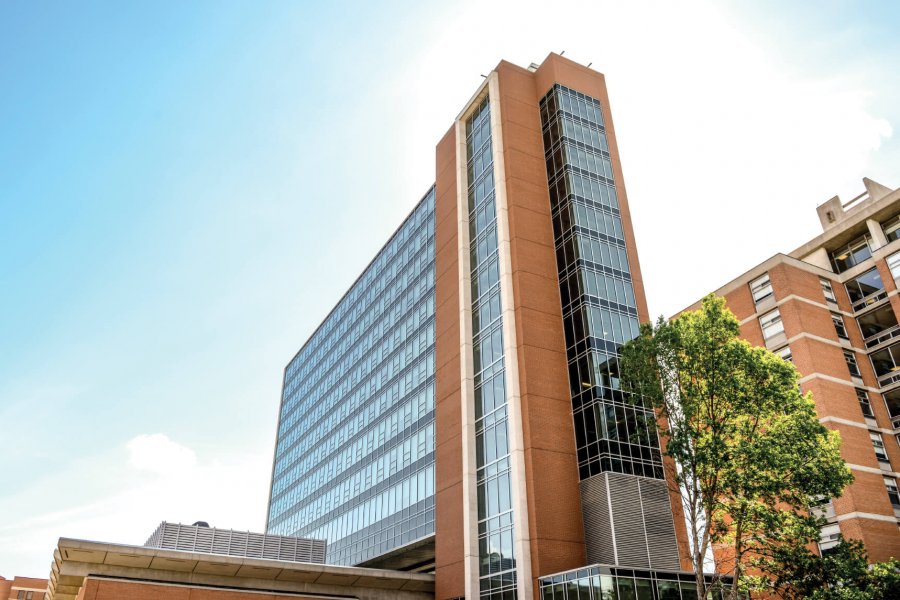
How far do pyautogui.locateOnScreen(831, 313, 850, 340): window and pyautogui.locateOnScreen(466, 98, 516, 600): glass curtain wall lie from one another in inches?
997

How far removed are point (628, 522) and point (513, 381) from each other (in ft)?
30.2

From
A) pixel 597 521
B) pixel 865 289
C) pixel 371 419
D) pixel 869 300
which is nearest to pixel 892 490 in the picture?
pixel 869 300

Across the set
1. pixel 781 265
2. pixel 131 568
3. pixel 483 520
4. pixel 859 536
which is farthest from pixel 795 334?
pixel 131 568

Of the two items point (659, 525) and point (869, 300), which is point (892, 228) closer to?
point (869, 300)

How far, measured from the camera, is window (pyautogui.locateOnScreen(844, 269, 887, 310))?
48.6m

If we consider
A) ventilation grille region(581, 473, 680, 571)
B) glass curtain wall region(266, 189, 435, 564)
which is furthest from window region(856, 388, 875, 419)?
glass curtain wall region(266, 189, 435, 564)

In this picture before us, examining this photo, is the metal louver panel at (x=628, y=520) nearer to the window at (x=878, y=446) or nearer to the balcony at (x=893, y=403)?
the window at (x=878, y=446)

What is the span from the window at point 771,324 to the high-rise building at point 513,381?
39.6ft

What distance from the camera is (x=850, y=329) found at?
159 feet

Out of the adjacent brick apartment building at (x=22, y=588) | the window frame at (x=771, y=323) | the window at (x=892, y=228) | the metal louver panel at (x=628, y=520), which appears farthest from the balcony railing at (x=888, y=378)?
the adjacent brick apartment building at (x=22, y=588)

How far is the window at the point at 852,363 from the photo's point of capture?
152 feet

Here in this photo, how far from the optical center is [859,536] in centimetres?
3850

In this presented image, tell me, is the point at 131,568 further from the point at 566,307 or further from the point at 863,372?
the point at 863,372

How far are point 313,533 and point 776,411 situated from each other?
46326 mm
